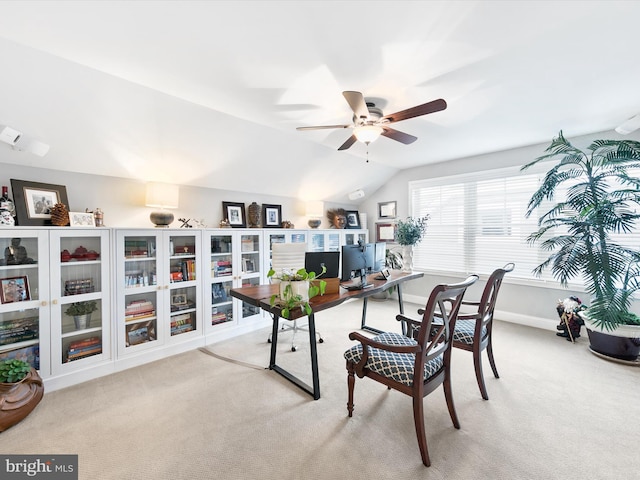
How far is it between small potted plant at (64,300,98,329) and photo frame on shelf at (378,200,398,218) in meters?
4.48

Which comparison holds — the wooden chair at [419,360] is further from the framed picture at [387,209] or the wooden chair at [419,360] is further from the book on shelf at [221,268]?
the framed picture at [387,209]

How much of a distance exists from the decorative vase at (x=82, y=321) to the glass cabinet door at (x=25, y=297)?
8.4 inches

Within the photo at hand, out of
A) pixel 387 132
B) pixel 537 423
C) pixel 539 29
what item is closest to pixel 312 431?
pixel 537 423

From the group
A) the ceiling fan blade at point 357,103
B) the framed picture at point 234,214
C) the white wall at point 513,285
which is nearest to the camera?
the ceiling fan blade at point 357,103

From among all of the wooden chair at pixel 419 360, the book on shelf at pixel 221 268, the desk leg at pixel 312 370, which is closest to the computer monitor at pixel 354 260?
the desk leg at pixel 312 370

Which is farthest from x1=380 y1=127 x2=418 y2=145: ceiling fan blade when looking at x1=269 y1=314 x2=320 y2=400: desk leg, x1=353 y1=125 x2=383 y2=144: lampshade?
x1=269 y1=314 x2=320 y2=400: desk leg

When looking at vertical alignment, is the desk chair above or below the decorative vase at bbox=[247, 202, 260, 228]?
below

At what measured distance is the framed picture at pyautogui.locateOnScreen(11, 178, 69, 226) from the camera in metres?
2.32

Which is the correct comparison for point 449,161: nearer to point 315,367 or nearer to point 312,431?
point 315,367

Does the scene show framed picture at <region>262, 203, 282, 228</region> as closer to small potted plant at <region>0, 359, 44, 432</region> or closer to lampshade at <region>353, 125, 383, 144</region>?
lampshade at <region>353, 125, 383, 144</region>

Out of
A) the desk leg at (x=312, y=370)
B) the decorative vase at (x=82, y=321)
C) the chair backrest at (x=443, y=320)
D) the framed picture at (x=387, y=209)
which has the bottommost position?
the desk leg at (x=312, y=370)

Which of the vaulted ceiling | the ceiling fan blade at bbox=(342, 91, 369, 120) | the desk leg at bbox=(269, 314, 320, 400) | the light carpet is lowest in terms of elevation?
the light carpet

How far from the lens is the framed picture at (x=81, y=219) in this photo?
248 centimetres

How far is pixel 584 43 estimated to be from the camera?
1.72 m
